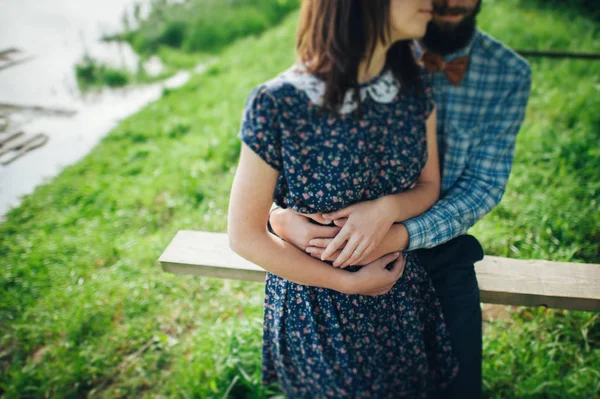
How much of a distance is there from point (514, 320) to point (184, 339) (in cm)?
177

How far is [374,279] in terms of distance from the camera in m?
1.34

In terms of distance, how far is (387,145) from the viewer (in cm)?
135

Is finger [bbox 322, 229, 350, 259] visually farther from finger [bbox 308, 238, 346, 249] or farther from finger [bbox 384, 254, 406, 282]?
finger [bbox 384, 254, 406, 282]

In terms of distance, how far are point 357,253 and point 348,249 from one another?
34 mm

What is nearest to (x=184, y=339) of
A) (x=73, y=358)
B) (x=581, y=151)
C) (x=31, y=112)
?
(x=73, y=358)

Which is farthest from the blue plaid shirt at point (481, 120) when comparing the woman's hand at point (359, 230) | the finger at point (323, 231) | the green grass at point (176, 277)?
the green grass at point (176, 277)

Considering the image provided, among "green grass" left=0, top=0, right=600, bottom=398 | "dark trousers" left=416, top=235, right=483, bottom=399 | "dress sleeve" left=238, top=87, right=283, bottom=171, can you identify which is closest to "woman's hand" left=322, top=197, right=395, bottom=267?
"dress sleeve" left=238, top=87, right=283, bottom=171

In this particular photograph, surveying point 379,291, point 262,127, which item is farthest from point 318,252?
point 262,127

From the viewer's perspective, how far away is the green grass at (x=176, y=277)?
1.99 meters

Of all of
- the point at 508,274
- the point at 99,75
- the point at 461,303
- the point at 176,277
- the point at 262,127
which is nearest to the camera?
the point at 262,127

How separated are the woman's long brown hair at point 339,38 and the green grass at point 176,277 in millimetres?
1362

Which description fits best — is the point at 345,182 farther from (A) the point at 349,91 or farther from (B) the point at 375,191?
(A) the point at 349,91

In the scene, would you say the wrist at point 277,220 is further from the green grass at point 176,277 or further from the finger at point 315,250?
the green grass at point 176,277

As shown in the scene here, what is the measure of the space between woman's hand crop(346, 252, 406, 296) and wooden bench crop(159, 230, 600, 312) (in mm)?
468
